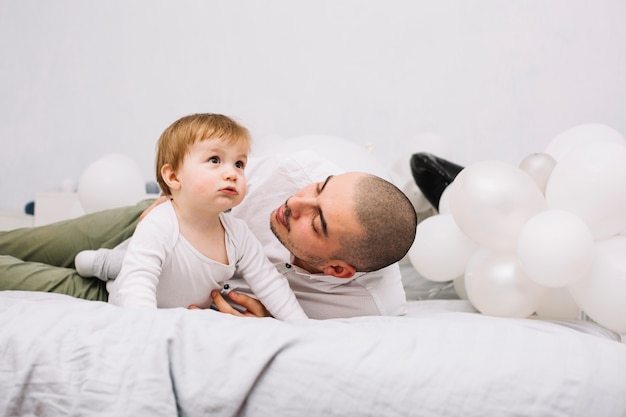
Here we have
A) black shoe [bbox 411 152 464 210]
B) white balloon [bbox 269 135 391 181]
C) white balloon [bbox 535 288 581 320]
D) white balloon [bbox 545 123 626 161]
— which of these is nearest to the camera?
white balloon [bbox 535 288 581 320]

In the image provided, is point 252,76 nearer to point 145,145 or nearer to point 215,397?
point 145,145

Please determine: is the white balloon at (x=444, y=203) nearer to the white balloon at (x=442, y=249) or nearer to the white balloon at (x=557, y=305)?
the white balloon at (x=442, y=249)

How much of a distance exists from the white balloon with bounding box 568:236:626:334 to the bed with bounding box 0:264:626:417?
383 millimetres

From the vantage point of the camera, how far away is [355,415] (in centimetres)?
86

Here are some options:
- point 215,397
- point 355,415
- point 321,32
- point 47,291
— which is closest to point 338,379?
point 355,415

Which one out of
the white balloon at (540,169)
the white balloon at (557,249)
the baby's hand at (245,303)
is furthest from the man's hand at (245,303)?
the white balloon at (540,169)

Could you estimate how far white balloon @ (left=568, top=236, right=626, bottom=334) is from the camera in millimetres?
1300

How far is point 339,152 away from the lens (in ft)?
5.50

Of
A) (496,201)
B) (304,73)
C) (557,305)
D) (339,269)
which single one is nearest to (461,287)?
(557,305)

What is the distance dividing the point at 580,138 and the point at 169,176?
46.4 inches

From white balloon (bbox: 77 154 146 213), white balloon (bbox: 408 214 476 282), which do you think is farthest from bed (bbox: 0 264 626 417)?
white balloon (bbox: 77 154 146 213)

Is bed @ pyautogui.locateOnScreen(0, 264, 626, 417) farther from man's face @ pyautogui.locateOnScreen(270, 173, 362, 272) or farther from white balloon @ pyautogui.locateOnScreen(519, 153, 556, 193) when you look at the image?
white balloon @ pyautogui.locateOnScreen(519, 153, 556, 193)

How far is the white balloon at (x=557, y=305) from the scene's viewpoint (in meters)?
1.49

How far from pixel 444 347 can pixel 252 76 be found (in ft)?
7.26
